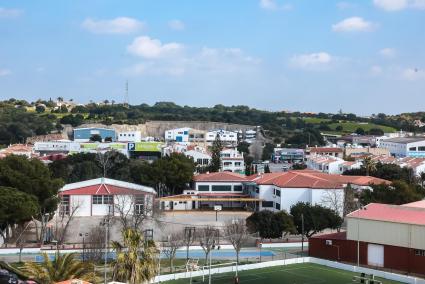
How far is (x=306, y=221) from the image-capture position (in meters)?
41.5

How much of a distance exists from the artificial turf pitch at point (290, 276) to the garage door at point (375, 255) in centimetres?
239

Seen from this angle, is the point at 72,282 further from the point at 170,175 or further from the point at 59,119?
the point at 59,119

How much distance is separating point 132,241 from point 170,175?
4492 centimetres

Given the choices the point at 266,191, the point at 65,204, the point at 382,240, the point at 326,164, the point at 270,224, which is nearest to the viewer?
the point at 382,240

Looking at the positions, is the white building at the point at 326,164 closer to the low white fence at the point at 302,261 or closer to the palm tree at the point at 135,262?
the low white fence at the point at 302,261

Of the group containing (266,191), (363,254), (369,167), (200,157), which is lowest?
(363,254)

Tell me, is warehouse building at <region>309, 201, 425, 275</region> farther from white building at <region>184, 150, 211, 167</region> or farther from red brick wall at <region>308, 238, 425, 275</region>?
white building at <region>184, 150, 211, 167</region>

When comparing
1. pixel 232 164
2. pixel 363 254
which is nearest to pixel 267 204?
pixel 363 254

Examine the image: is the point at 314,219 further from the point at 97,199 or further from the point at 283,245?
the point at 97,199

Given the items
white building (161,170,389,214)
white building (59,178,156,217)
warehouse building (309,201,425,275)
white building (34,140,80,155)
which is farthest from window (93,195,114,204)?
white building (34,140,80,155)

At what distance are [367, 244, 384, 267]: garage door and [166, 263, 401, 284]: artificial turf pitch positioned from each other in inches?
93.9

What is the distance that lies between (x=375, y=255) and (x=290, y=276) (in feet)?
18.9

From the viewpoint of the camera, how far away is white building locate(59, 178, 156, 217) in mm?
52344

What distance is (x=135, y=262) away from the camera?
1734 cm
